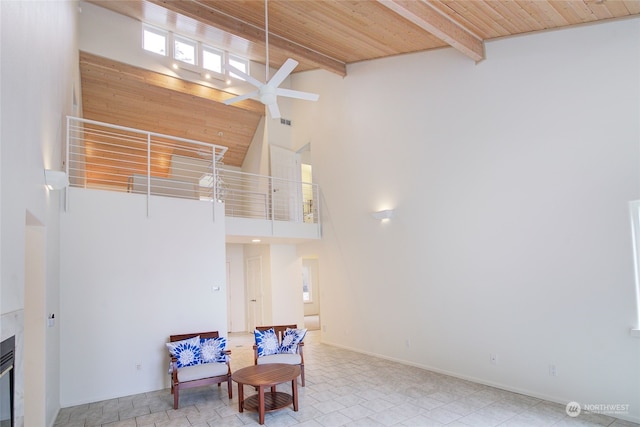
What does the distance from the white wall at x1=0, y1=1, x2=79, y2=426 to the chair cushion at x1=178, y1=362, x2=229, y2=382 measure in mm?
1336

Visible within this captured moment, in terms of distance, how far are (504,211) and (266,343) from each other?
367 centimetres

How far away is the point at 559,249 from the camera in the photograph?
4.40 m

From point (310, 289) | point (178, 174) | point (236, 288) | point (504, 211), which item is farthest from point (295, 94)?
point (310, 289)

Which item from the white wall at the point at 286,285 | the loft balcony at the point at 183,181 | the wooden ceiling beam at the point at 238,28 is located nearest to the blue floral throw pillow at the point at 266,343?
the loft balcony at the point at 183,181

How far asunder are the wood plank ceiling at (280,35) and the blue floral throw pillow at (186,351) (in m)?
4.72

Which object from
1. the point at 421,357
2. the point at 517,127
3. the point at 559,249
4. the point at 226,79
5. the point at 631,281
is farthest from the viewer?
the point at 226,79

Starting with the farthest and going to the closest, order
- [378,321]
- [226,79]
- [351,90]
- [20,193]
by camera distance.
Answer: [226,79], [351,90], [378,321], [20,193]

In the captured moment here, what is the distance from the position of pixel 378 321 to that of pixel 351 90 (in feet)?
14.3

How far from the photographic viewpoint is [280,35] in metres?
6.57

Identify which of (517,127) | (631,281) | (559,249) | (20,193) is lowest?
(631,281)

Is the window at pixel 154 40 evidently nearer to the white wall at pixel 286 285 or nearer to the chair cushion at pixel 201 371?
the white wall at pixel 286 285

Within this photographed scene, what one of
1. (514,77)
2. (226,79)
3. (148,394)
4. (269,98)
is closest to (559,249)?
(514,77)

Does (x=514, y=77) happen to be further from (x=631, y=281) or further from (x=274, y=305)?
(x=274, y=305)

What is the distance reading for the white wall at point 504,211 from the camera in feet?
13.2
